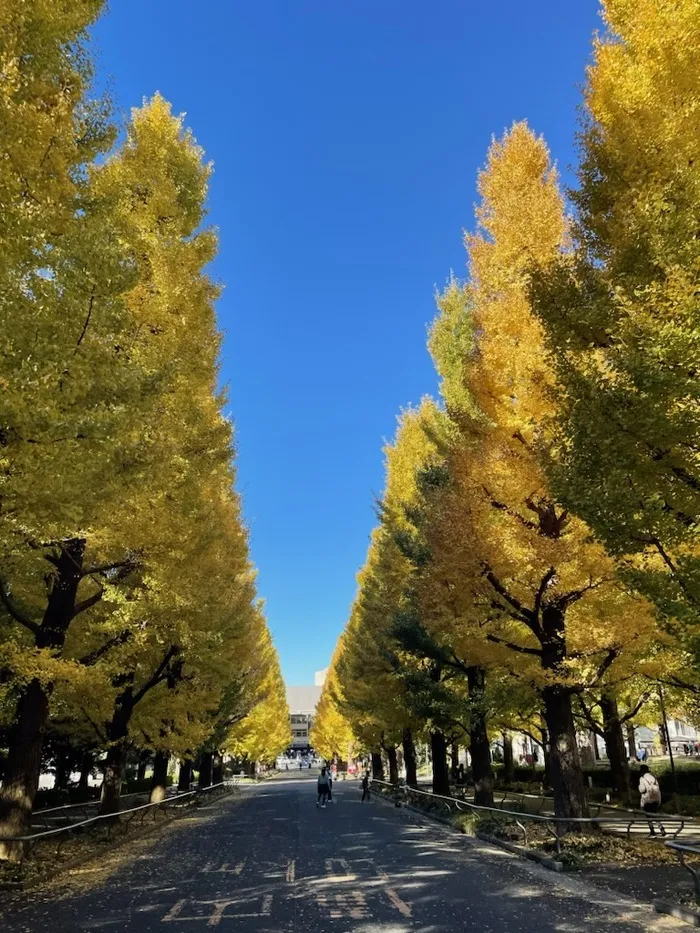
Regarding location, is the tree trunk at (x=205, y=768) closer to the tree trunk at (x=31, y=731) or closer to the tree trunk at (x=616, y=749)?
the tree trunk at (x=616, y=749)

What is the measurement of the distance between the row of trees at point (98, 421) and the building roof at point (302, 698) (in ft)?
413

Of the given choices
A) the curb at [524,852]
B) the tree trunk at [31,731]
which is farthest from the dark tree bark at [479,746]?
the tree trunk at [31,731]

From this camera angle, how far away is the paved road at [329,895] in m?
6.75

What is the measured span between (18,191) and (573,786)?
11817 mm

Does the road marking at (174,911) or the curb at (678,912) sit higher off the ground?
the curb at (678,912)

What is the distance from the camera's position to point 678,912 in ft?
22.2

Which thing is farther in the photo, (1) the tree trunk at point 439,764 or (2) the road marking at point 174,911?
(1) the tree trunk at point 439,764

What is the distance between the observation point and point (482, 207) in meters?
13.6

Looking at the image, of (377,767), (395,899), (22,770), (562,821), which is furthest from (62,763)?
(377,767)

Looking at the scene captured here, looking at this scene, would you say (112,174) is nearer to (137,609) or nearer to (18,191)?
(18,191)

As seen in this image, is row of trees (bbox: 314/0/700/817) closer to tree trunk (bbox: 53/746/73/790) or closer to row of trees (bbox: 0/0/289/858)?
row of trees (bbox: 0/0/289/858)

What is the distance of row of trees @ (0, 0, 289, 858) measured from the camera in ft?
20.1

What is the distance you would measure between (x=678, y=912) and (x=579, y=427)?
5.07 meters

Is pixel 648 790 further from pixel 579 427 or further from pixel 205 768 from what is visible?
pixel 205 768
